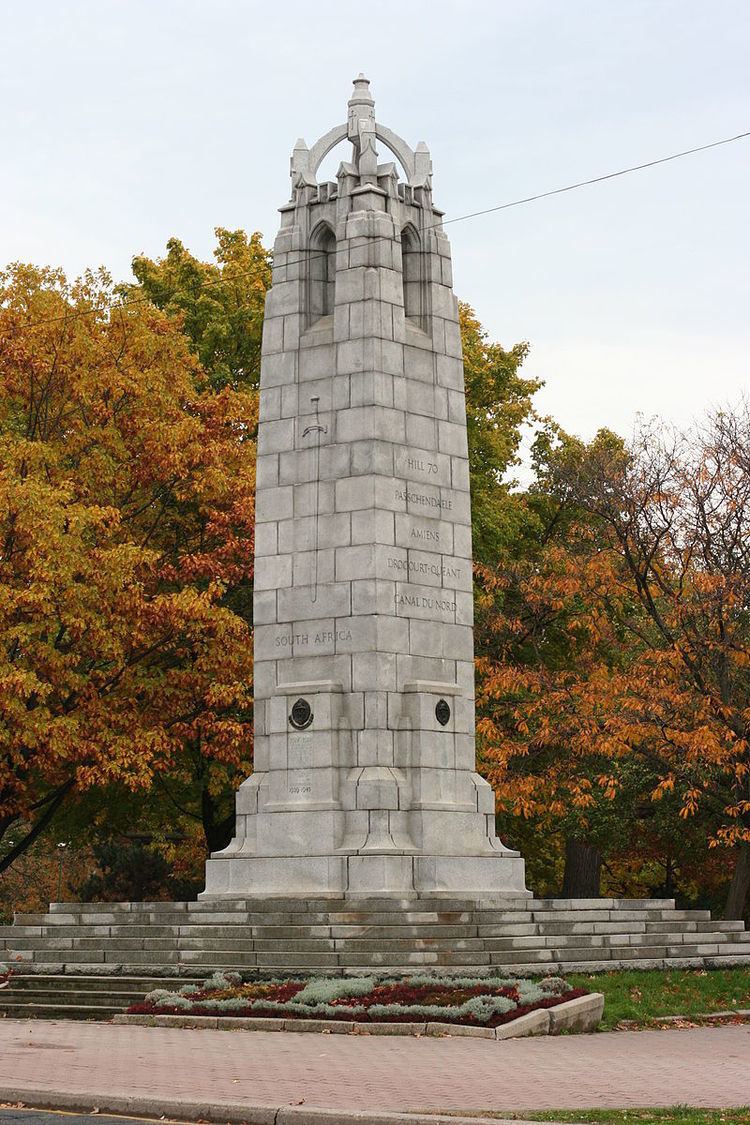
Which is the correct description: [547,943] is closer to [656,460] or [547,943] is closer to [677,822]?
[677,822]

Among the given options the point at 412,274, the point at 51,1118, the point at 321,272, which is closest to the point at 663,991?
the point at 51,1118

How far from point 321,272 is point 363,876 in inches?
393

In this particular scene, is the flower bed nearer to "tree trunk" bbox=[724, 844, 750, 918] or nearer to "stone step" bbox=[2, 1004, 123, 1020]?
"stone step" bbox=[2, 1004, 123, 1020]

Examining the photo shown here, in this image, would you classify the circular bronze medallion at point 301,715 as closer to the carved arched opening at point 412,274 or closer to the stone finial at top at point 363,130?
the carved arched opening at point 412,274

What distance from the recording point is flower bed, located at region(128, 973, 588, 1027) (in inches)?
652

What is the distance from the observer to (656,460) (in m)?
30.4

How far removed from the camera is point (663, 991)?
19781 mm

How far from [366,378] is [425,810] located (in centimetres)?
670

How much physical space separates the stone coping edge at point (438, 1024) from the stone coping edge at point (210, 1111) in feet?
16.2

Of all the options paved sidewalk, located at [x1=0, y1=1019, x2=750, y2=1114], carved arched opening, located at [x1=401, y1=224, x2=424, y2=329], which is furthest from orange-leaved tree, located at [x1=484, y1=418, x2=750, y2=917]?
paved sidewalk, located at [x1=0, y1=1019, x2=750, y2=1114]

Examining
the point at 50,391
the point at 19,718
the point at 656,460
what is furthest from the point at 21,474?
the point at 656,460

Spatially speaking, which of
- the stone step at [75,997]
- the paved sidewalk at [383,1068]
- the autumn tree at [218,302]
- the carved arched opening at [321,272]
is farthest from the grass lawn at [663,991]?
the autumn tree at [218,302]

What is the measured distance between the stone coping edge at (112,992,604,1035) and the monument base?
474 centimetres

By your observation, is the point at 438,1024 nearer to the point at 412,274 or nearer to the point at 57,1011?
the point at 57,1011
